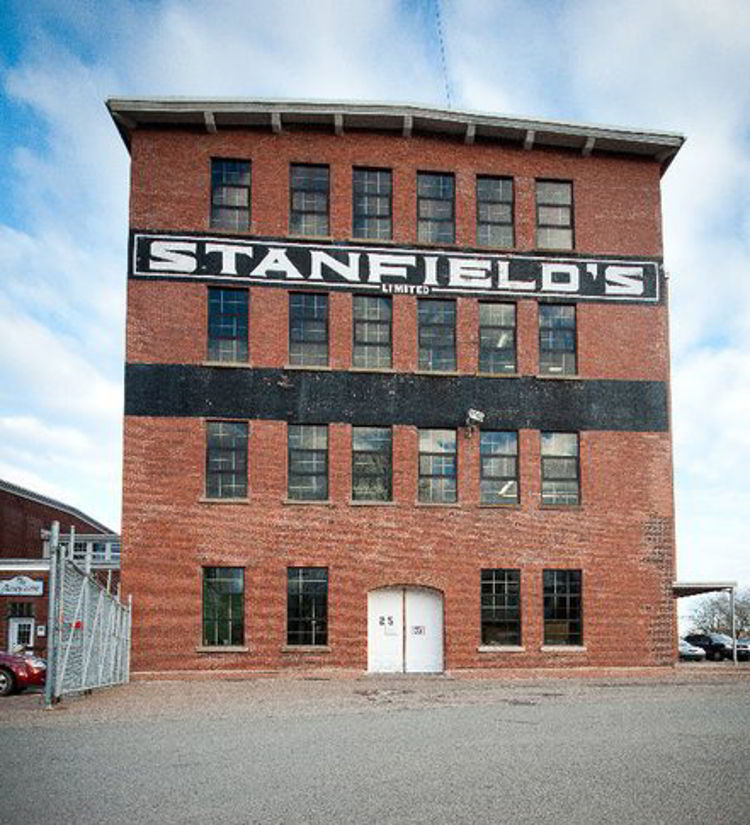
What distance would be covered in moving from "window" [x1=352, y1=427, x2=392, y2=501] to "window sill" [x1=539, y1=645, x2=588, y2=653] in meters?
5.83

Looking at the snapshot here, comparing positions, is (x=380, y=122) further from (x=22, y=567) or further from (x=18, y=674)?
(x=22, y=567)

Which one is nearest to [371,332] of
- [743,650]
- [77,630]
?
[77,630]

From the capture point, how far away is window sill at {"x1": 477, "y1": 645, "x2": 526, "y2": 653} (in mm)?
27969

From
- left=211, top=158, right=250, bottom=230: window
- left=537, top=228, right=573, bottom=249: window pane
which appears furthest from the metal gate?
left=537, top=228, right=573, bottom=249: window pane

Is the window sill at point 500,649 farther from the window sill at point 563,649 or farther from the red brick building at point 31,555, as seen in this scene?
the red brick building at point 31,555

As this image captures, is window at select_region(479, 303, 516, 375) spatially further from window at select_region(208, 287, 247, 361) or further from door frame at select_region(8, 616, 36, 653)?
door frame at select_region(8, 616, 36, 653)

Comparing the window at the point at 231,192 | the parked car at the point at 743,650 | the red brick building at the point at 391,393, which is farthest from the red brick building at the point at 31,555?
the parked car at the point at 743,650

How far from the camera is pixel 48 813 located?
8.40 meters

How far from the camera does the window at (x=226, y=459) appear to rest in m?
27.8

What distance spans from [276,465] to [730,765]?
1836 cm

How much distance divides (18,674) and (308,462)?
31.3ft

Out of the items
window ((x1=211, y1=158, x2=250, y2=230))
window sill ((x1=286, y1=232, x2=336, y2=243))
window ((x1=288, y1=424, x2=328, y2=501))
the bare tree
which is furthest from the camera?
the bare tree

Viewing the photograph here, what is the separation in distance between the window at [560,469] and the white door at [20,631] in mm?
21759

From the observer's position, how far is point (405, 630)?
2811 centimetres
